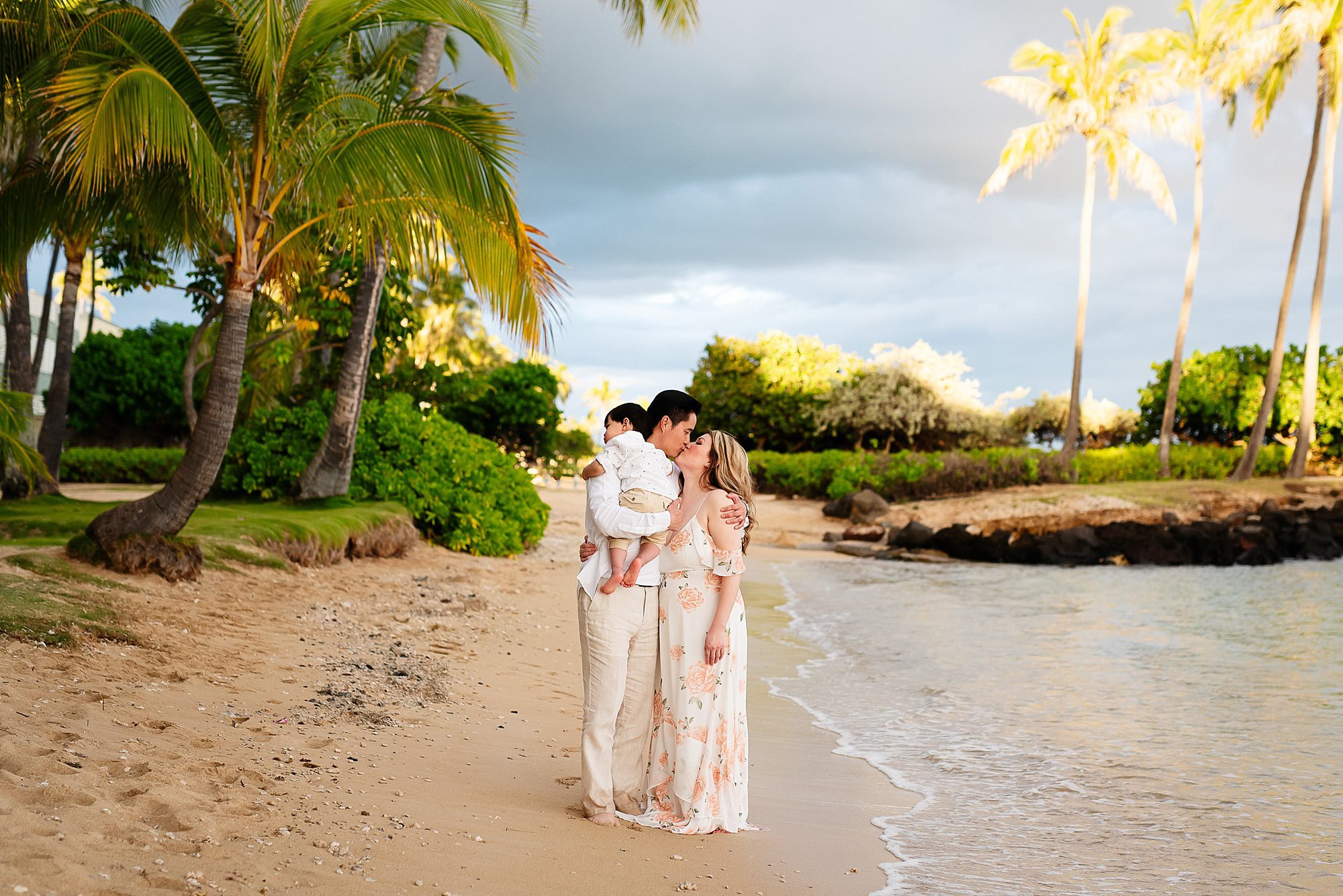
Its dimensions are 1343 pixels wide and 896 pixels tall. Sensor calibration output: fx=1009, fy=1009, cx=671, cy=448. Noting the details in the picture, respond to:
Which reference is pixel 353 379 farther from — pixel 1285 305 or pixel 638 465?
pixel 1285 305

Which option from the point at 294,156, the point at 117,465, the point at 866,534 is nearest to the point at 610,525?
the point at 294,156

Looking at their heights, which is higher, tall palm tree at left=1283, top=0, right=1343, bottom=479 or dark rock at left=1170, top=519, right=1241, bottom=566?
tall palm tree at left=1283, top=0, right=1343, bottom=479

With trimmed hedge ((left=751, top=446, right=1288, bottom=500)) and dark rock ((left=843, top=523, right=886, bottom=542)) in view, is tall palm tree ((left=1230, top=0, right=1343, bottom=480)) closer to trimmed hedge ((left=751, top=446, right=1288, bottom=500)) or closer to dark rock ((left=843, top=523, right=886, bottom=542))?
trimmed hedge ((left=751, top=446, right=1288, bottom=500))

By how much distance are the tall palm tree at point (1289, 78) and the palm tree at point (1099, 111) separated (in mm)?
2542

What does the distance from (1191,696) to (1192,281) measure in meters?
27.8

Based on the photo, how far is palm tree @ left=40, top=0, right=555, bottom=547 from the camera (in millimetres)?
8906

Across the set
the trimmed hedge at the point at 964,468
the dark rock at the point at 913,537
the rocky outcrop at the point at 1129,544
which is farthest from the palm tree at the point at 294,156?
the trimmed hedge at the point at 964,468

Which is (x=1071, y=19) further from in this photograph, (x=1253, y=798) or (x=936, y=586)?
(x=1253, y=798)

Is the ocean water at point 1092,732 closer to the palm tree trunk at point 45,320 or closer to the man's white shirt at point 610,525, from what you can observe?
the man's white shirt at point 610,525

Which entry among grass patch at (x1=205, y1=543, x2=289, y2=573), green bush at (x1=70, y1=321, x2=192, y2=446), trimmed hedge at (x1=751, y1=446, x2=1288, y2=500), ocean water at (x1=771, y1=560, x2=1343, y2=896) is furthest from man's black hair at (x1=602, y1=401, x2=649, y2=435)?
green bush at (x1=70, y1=321, x2=192, y2=446)

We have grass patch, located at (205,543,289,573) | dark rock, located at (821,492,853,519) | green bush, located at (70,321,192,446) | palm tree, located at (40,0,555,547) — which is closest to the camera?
palm tree, located at (40,0,555,547)

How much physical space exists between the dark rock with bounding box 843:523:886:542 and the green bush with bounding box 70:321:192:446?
22.8 metres

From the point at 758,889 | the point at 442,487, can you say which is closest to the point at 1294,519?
the point at 442,487

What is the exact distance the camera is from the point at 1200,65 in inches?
1242
